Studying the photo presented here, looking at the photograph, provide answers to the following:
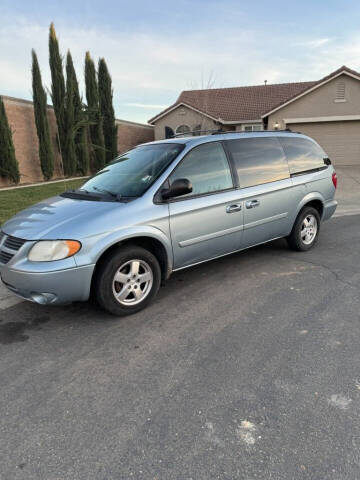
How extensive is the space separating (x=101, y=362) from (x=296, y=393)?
1526 millimetres

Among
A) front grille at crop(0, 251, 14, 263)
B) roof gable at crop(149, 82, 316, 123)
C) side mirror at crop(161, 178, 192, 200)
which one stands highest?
roof gable at crop(149, 82, 316, 123)

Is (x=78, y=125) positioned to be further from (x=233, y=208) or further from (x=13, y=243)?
(x=13, y=243)

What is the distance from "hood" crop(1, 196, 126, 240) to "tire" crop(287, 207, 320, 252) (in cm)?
292

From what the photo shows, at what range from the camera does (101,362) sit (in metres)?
2.89

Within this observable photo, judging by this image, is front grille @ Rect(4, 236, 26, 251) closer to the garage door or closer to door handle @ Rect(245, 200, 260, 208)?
door handle @ Rect(245, 200, 260, 208)

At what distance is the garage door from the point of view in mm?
19828

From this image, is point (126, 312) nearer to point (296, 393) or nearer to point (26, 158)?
point (296, 393)

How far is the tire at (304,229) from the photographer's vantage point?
209 inches

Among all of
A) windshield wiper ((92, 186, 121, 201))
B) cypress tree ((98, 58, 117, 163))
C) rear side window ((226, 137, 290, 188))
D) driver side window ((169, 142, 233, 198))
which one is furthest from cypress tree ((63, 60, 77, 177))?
driver side window ((169, 142, 233, 198))

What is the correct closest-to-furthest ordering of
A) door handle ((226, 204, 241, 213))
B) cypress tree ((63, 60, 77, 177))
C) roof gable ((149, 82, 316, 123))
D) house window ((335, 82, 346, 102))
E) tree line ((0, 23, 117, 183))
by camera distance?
door handle ((226, 204, 241, 213))
tree line ((0, 23, 117, 183))
cypress tree ((63, 60, 77, 177))
house window ((335, 82, 346, 102))
roof gable ((149, 82, 316, 123))

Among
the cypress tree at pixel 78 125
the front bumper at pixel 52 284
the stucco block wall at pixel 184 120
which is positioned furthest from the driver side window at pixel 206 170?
the stucco block wall at pixel 184 120

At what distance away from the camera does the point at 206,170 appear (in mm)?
4199

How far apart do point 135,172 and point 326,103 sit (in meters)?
19.2

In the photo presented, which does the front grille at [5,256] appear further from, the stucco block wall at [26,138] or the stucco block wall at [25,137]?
the stucco block wall at [25,137]
